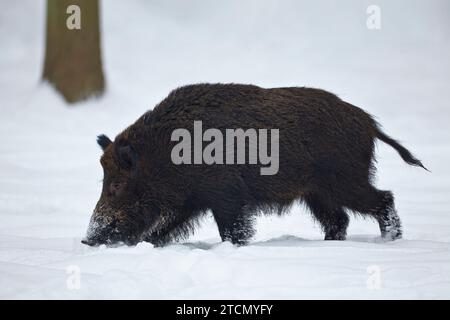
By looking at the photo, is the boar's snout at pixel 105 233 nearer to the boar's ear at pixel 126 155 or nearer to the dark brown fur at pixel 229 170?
the dark brown fur at pixel 229 170

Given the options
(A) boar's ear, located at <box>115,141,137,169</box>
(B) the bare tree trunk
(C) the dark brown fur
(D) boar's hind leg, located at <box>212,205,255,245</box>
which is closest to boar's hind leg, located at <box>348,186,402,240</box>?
(C) the dark brown fur

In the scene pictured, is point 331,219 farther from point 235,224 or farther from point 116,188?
point 116,188

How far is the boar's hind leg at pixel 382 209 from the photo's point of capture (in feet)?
22.2

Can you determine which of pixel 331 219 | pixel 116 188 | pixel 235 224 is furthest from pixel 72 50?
pixel 235 224

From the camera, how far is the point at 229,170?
20.6 ft

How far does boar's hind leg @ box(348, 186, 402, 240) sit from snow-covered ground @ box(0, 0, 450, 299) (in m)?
0.18

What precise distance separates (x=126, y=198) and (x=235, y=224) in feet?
Answer: 2.96

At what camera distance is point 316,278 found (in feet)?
15.6

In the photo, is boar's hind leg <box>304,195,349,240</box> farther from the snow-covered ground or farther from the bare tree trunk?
the bare tree trunk

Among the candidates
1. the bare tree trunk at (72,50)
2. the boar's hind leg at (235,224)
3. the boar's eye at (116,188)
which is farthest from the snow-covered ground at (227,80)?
the boar's eye at (116,188)

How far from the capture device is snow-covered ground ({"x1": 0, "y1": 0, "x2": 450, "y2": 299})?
15.7ft

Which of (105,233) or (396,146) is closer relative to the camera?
(105,233)

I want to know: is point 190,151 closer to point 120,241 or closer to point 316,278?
point 120,241
